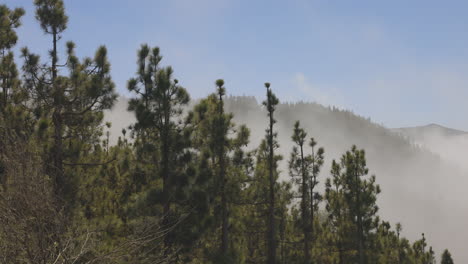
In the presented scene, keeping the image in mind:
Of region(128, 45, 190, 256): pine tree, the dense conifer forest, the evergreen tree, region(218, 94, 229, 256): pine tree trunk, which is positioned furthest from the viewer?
the evergreen tree

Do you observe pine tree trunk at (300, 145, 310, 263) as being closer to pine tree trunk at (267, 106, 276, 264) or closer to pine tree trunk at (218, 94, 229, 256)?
pine tree trunk at (267, 106, 276, 264)

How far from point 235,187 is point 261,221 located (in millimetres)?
8928

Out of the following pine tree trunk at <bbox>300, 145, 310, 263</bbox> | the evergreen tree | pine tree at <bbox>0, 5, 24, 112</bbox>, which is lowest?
→ pine tree trunk at <bbox>300, 145, 310, 263</bbox>

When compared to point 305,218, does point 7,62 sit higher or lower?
higher

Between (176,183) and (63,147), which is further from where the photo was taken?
(176,183)

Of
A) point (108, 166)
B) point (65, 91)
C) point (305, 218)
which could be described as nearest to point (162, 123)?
point (65, 91)

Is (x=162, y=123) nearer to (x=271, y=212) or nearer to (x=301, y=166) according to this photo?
(x=271, y=212)

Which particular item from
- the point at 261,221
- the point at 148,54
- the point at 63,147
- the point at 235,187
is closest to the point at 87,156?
the point at 63,147

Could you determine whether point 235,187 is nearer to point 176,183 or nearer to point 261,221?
point 176,183

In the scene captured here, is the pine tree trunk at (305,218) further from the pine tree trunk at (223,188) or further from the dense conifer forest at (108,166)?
the pine tree trunk at (223,188)

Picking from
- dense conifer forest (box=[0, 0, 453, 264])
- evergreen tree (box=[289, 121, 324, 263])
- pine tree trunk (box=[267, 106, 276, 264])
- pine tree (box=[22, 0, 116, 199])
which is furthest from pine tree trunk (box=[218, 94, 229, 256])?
evergreen tree (box=[289, 121, 324, 263])

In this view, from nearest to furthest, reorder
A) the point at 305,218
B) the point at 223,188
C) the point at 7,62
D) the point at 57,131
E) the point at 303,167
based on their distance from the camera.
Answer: the point at 57,131, the point at 7,62, the point at 223,188, the point at 305,218, the point at 303,167

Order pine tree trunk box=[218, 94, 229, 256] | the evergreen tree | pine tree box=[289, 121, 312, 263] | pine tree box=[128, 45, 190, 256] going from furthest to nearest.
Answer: the evergreen tree
pine tree box=[289, 121, 312, 263]
pine tree trunk box=[218, 94, 229, 256]
pine tree box=[128, 45, 190, 256]

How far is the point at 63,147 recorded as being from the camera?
34.7 feet
